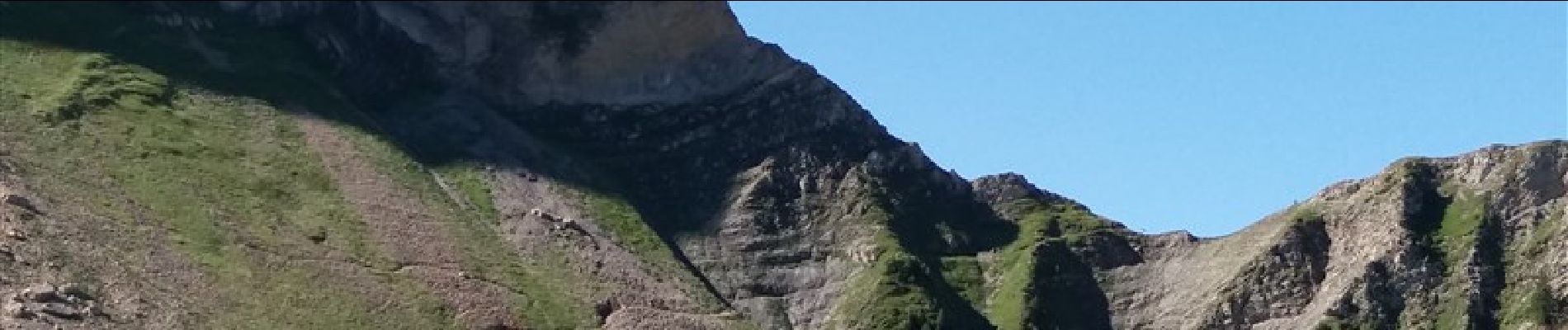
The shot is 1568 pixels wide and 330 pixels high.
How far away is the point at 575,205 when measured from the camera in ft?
498

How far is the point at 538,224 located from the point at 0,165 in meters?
29.6

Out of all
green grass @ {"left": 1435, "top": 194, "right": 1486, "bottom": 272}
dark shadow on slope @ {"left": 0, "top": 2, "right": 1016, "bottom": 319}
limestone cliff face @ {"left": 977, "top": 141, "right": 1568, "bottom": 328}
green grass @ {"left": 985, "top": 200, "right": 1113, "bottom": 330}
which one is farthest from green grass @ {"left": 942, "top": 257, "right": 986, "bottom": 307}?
green grass @ {"left": 1435, "top": 194, "right": 1486, "bottom": 272}

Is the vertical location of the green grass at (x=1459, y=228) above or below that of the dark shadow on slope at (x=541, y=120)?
below

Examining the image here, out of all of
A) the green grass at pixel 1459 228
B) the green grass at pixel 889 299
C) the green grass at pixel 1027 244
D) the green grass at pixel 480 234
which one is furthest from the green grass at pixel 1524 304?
the green grass at pixel 480 234

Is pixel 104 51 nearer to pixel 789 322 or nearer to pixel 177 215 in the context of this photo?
pixel 177 215

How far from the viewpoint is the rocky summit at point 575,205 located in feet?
416

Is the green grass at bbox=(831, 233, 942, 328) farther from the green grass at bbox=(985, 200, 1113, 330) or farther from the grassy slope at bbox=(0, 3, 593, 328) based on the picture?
the grassy slope at bbox=(0, 3, 593, 328)

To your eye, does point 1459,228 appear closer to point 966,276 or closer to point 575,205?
point 966,276

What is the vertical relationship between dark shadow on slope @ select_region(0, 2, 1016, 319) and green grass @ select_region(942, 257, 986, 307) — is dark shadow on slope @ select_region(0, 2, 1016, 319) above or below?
above

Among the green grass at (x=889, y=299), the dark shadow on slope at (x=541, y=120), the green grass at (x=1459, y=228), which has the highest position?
the dark shadow on slope at (x=541, y=120)

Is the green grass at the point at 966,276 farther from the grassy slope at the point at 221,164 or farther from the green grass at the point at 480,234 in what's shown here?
the grassy slope at the point at 221,164

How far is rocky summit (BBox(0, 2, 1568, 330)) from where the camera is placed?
127 m

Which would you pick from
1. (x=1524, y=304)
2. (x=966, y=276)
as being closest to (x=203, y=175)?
(x=966, y=276)

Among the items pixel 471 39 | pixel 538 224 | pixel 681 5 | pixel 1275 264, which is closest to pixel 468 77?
pixel 471 39
